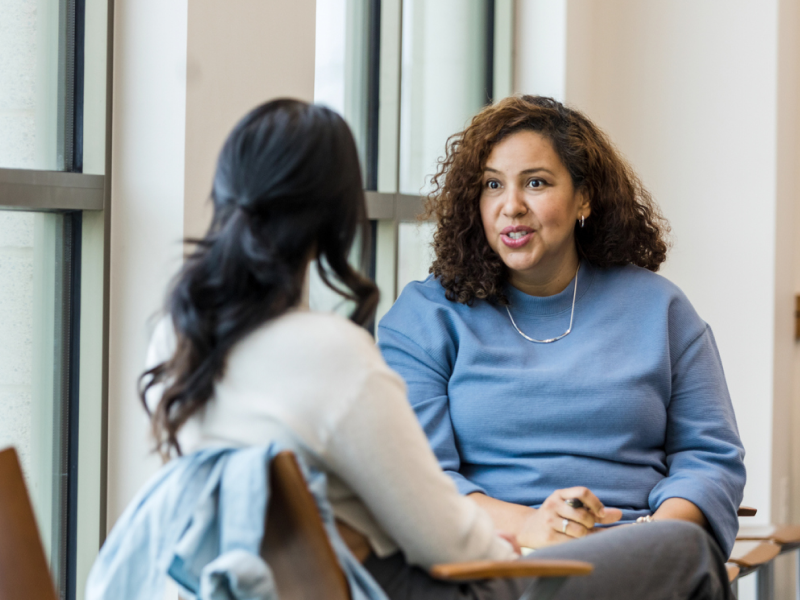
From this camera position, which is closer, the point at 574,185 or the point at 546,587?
the point at 546,587

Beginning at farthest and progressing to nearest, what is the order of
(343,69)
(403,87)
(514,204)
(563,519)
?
1. (403,87)
2. (343,69)
3. (514,204)
4. (563,519)

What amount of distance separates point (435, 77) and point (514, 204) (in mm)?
944

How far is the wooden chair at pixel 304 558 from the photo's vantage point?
94cm

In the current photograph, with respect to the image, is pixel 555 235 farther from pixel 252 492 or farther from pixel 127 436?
pixel 252 492

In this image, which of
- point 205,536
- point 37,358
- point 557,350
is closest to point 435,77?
point 557,350

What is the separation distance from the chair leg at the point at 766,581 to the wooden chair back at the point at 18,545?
1.92 metres

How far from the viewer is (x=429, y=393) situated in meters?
1.82

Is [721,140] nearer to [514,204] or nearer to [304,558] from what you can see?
[514,204]

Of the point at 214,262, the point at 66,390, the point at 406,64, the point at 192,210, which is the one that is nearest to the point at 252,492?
the point at 214,262

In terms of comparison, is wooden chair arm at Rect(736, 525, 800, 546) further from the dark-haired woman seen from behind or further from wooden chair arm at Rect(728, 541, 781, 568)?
the dark-haired woman seen from behind

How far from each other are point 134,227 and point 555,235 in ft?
2.78

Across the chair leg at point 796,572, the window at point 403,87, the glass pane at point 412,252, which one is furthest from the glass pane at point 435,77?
the chair leg at point 796,572

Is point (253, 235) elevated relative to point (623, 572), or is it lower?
elevated

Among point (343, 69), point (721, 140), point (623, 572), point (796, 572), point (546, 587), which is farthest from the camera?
point (796, 572)
